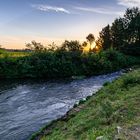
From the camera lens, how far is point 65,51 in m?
68.3

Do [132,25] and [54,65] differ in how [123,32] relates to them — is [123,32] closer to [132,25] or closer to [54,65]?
[132,25]

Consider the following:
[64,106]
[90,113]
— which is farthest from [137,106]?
[64,106]

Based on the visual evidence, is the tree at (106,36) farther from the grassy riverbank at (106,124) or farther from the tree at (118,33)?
the grassy riverbank at (106,124)

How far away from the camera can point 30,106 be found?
31.1m

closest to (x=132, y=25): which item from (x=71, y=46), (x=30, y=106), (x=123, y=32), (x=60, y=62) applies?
(x=123, y=32)

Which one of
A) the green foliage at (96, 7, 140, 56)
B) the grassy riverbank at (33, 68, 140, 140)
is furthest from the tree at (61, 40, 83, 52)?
the grassy riverbank at (33, 68, 140, 140)

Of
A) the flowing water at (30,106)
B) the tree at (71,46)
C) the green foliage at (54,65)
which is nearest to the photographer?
the flowing water at (30,106)

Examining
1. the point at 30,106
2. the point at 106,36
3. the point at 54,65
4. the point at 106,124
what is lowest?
the point at 30,106

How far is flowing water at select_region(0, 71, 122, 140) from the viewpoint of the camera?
2277 cm

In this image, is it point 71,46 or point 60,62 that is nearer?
point 60,62

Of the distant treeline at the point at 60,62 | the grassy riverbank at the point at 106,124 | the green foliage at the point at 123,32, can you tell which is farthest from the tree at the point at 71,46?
the grassy riverbank at the point at 106,124

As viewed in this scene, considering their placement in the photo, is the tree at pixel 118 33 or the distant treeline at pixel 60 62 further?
the tree at pixel 118 33

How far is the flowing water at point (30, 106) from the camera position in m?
22.8

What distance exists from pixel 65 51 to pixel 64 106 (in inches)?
1527
